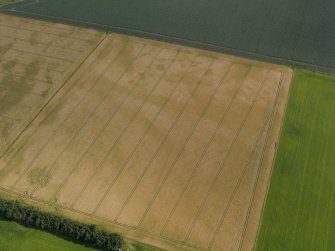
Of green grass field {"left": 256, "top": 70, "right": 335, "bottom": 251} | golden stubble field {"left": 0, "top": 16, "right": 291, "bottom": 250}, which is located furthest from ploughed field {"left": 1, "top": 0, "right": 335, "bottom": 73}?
green grass field {"left": 256, "top": 70, "right": 335, "bottom": 251}

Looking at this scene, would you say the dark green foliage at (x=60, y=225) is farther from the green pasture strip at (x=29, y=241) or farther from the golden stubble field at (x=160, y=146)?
the golden stubble field at (x=160, y=146)

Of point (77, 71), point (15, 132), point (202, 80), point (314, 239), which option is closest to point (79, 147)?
point (15, 132)

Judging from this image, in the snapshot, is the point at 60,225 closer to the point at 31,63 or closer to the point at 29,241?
the point at 29,241

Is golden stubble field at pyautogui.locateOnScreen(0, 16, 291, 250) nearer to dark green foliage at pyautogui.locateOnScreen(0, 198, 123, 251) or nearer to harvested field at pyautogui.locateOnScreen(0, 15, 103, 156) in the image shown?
harvested field at pyautogui.locateOnScreen(0, 15, 103, 156)

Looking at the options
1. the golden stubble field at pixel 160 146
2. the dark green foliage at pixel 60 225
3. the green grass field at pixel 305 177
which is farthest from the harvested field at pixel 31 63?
the green grass field at pixel 305 177

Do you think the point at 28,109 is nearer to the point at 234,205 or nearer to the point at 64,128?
the point at 64,128

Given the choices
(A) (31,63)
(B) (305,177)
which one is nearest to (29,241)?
(A) (31,63)
